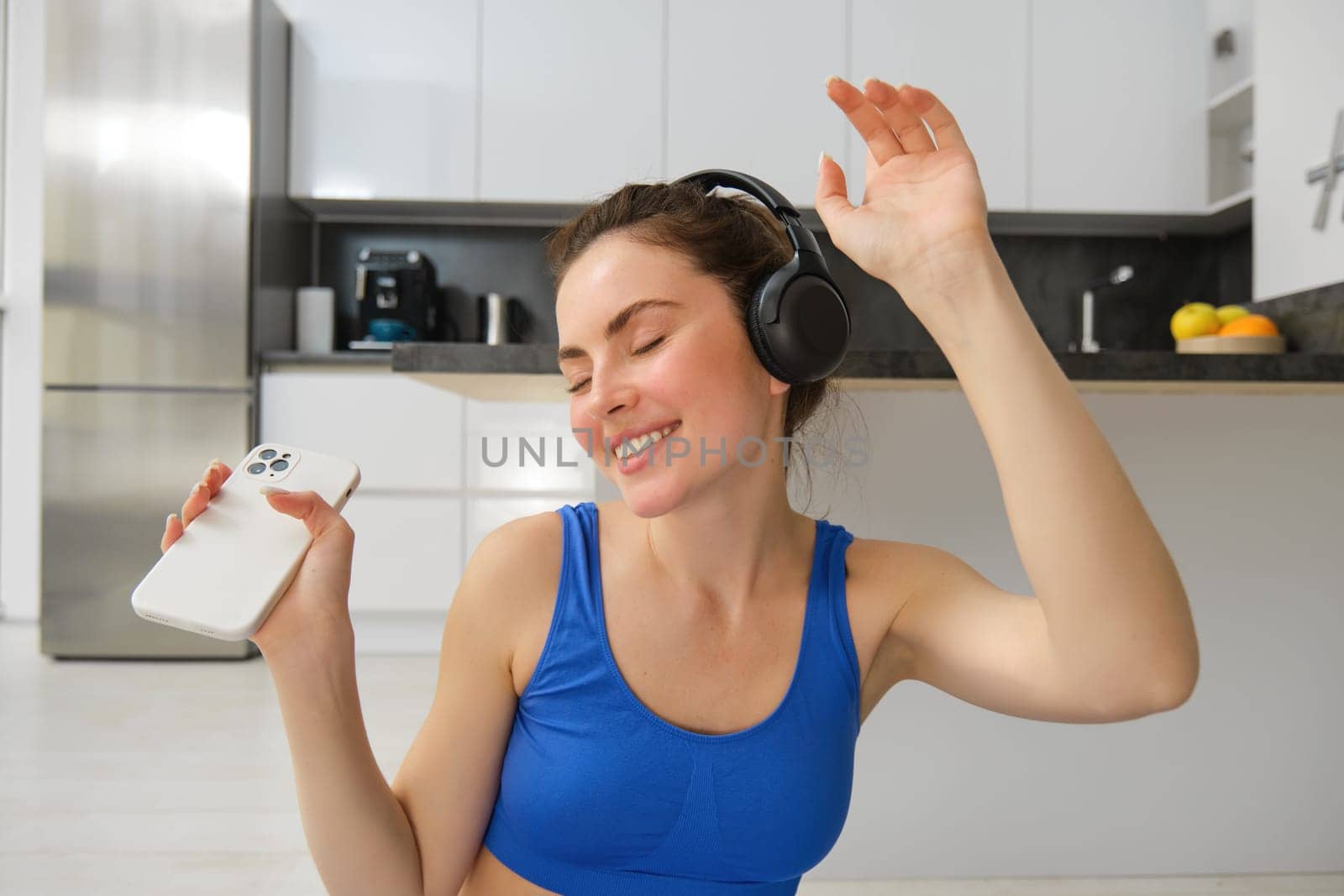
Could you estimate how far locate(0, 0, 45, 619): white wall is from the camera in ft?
13.3

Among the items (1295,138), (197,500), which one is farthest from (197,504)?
(1295,138)

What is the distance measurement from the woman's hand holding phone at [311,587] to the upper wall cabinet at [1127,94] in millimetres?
3543

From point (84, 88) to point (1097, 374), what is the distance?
11.8ft

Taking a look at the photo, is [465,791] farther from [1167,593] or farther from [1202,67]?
[1202,67]

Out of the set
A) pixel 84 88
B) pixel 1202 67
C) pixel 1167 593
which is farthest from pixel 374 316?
pixel 1167 593

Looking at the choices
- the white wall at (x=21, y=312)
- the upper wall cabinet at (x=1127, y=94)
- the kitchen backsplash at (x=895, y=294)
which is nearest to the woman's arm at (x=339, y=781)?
the kitchen backsplash at (x=895, y=294)

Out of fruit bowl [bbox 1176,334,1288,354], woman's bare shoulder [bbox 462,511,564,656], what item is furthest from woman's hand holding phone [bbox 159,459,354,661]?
fruit bowl [bbox 1176,334,1288,354]

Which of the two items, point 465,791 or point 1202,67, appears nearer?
point 465,791

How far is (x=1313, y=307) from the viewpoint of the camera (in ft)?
7.83

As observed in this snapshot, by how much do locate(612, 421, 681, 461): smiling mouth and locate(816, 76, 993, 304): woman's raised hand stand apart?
0.19 m

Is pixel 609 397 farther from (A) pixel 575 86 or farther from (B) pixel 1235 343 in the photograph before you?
(A) pixel 575 86

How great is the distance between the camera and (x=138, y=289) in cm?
334

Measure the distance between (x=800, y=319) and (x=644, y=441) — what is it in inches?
6.4

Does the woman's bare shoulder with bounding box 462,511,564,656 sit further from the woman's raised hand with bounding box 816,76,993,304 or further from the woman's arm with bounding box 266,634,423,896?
the woman's raised hand with bounding box 816,76,993,304
